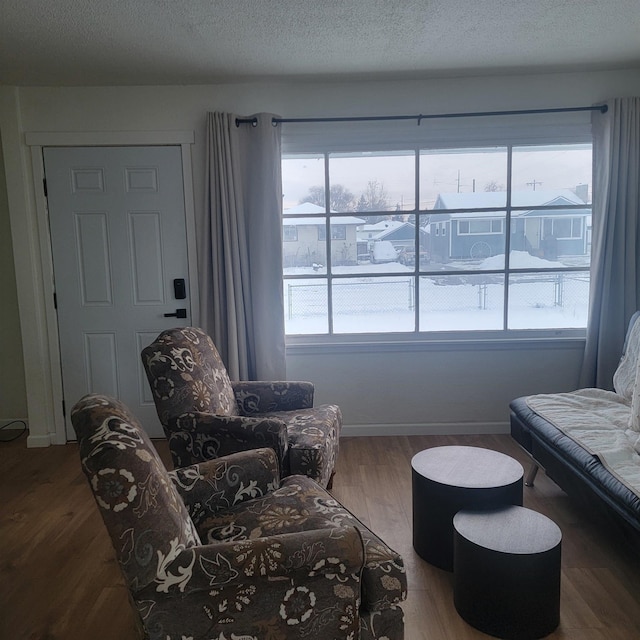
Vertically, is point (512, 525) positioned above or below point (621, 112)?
below

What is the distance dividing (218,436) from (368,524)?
0.86 metres

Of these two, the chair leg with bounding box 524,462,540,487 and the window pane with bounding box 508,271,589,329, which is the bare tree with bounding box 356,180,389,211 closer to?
the window pane with bounding box 508,271,589,329

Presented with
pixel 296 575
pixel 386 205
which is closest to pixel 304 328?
pixel 386 205

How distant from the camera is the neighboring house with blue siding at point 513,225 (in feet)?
12.1

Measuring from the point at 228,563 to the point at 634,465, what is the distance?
1623mm

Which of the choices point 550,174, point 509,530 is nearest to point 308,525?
point 509,530

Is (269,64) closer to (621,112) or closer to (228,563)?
(621,112)

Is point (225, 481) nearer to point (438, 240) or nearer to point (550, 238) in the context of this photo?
point (438, 240)

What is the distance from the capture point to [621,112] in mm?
3443

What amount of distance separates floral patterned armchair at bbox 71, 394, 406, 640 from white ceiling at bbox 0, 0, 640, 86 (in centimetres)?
191

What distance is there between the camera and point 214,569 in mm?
1365

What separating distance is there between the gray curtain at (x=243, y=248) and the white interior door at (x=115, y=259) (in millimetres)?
263

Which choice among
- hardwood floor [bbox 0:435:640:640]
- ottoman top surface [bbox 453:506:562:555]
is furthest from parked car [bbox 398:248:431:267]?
ottoman top surface [bbox 453:506:562:555]

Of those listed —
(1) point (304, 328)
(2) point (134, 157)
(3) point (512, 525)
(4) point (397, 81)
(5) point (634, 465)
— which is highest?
(4) point (397, 81)
